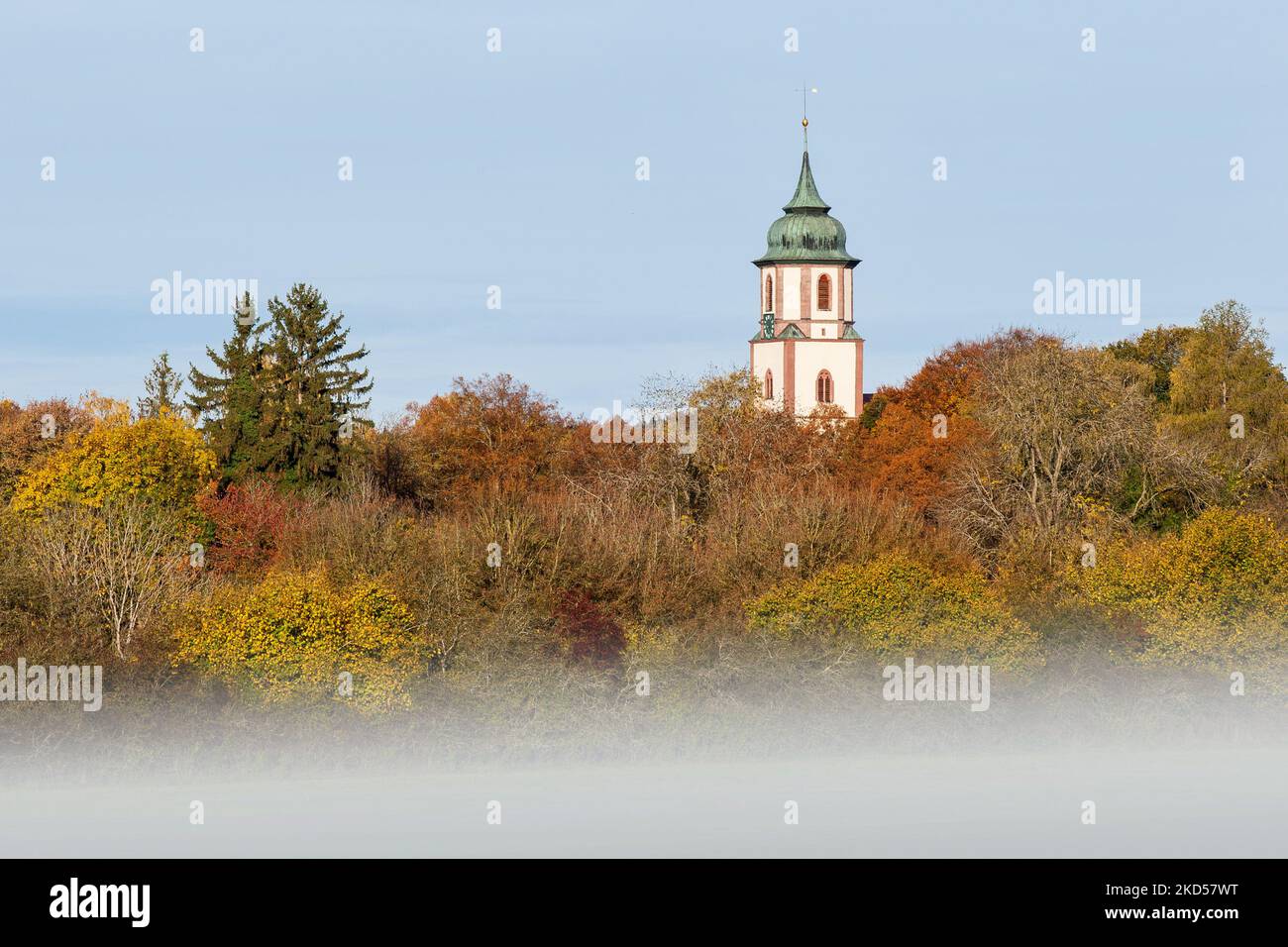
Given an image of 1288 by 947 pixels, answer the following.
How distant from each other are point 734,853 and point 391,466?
44.7m

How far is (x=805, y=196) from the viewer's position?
124 m

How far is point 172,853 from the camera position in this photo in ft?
89.1

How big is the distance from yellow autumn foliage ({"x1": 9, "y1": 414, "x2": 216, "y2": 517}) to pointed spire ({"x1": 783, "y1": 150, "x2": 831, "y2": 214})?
68036 mm

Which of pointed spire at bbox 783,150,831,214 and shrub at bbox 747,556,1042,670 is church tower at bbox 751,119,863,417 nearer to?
pointed spire at bbox 783,150,831,214

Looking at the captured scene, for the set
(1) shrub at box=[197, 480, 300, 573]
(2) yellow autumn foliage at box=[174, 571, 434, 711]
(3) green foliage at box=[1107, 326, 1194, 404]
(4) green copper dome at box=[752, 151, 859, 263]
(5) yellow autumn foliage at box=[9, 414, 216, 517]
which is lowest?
(2) yellow autumn foliage at box=[174, 571, 434, 711]

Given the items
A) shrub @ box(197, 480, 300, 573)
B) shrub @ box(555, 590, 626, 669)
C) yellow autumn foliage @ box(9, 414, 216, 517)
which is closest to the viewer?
shrub @ box(555, 590, 626, 669)

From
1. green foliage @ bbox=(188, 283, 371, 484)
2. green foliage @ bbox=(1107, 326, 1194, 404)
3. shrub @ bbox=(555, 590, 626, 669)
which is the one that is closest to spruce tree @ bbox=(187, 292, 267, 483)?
green foliage @ bbox=(188, 283, 371, 484)

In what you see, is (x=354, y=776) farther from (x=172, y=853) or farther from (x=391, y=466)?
(x=391, y=466)

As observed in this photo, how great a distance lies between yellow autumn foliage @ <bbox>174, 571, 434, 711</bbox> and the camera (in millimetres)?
34469

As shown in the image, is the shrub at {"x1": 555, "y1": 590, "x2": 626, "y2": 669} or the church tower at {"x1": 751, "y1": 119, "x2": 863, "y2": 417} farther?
the church tower at {"x1": 751, "y1": 119, "x2": 863, "y2": 417}

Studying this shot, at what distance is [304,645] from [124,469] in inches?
1027

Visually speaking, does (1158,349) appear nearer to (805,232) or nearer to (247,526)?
(805,232)

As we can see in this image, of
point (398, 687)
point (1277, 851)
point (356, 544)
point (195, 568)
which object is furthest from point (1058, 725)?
point (195, 568)

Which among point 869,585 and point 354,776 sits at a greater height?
point 869,585
